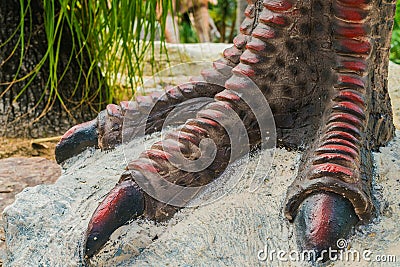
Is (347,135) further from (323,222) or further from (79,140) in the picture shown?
(79,140)

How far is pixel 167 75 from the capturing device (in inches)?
113

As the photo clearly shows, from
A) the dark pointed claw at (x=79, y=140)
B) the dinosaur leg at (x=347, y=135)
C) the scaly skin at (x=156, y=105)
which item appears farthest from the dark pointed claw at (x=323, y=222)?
the dark pointed claw at (x=79, y=140)

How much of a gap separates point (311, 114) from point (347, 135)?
0.44 feet

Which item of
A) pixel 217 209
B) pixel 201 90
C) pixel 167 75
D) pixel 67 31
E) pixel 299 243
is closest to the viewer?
pixel 299 243

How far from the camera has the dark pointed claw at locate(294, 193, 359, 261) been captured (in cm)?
86

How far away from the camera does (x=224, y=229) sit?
3.21 ft

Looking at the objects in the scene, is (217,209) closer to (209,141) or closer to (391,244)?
(209,141)

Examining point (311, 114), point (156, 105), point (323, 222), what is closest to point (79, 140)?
point (156, 105)

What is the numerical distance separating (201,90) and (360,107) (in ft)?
1.18

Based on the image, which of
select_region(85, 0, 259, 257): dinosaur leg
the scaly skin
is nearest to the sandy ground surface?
select_region(85, 0, 259, 257): dinosaur leg

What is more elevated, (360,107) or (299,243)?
(360,107)

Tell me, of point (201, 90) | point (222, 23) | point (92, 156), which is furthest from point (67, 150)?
point (222, 23)

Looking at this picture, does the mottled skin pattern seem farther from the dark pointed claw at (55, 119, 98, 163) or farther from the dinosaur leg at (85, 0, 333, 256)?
the dark pointed claw at (55, 119, 98, 163)

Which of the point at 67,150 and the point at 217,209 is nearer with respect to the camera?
the point at 217,209
